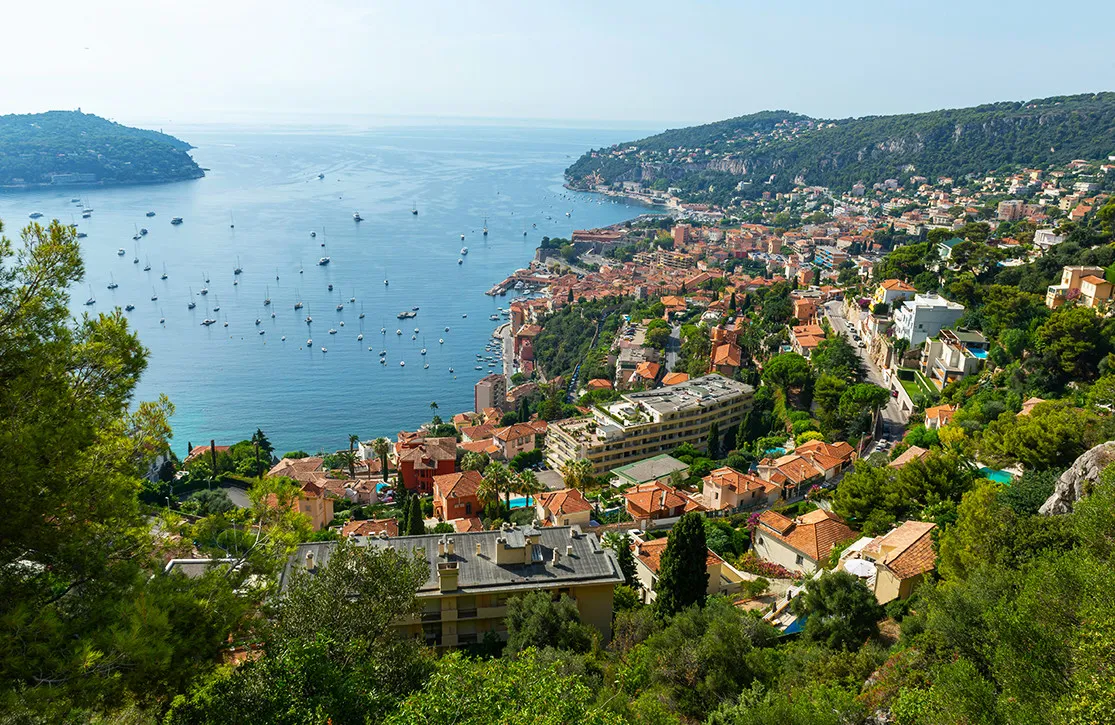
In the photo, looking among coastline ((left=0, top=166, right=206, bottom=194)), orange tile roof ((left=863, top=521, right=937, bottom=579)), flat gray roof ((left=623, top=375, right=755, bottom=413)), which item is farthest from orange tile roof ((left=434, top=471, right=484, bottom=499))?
coastline ((left=0, top=166, right=206, bottom=194))

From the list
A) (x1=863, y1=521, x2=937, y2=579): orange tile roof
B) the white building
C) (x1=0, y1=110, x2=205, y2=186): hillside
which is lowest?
(x1=863, y1=521, x2=937, y2=579): orange tile roof

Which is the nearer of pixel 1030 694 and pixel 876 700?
pixel 1030 694

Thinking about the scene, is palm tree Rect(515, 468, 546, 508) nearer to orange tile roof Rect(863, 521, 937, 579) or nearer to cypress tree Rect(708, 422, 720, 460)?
cypress tree Rect(708, 422, 720, 460)

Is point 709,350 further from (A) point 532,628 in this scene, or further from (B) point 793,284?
(A) point 532,628

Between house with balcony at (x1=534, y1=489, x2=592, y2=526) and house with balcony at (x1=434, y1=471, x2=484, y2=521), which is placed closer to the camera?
house with balcony at (x1=534, y1=489, x2=592, y2=526)

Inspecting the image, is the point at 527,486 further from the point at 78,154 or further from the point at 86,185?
the point at 78,154

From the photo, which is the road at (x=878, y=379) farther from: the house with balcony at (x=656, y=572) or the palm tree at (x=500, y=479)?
the palm tree at (x=500, y=479)

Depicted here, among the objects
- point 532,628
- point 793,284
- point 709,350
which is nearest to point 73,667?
point 532,628
